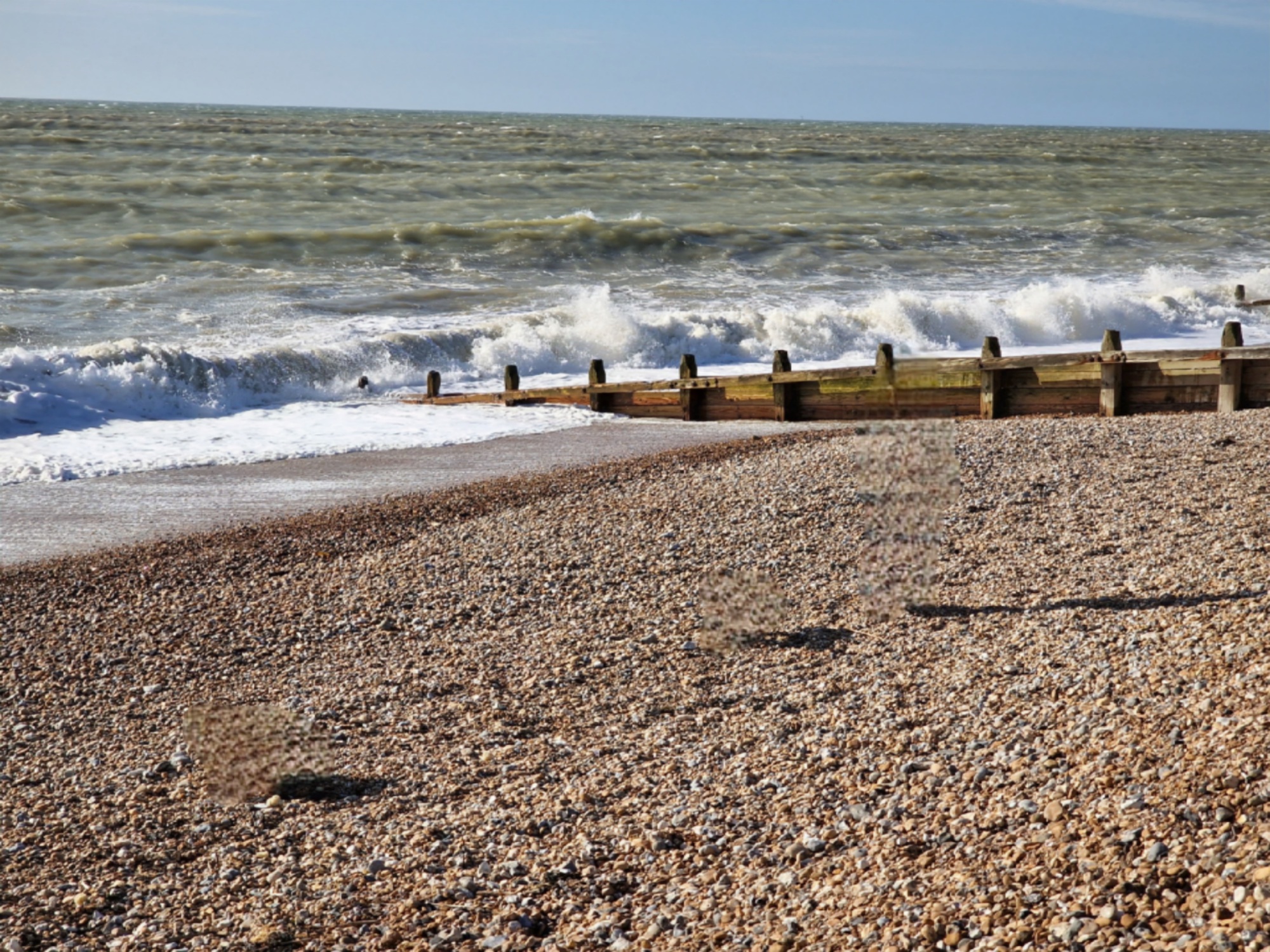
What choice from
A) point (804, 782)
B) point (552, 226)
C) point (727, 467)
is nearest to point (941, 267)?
point (552, 226)

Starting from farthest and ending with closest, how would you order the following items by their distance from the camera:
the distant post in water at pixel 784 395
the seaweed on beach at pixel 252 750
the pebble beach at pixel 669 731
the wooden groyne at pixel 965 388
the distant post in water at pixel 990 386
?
the distant post in water at pixel 784 395
the distant post in water at pixel 990 386
the wooden groyne at pixel 965 388
the seaweed on beach at pixel 252 750
the pebble beach at pixel 669 731

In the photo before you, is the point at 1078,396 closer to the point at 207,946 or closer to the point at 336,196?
the point at 207,946

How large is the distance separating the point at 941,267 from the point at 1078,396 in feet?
55.3

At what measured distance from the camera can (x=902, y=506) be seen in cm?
925

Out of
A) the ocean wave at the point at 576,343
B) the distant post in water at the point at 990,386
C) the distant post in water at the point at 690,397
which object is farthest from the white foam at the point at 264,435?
the distant post in water at the point at 990,386

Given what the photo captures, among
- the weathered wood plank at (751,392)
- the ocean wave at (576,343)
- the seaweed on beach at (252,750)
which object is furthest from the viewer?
the ocean wave at (576,343)

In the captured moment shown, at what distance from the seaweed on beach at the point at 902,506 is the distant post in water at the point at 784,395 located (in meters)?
1.62

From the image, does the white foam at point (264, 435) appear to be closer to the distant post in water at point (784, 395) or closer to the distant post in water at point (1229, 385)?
the distant post in water at point (784, 395)

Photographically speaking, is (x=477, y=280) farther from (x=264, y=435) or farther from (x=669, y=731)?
(x=669, y=731)

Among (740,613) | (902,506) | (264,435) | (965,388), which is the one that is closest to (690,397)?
(965,388)

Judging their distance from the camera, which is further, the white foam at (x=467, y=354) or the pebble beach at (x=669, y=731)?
the white foam at (x=467, y=354)

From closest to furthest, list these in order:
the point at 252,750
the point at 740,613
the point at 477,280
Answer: the point at 252,750 → the point at 740,613 → the point at 477,280

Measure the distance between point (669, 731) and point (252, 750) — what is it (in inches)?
74.4

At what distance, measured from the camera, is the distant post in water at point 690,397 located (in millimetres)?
14453
